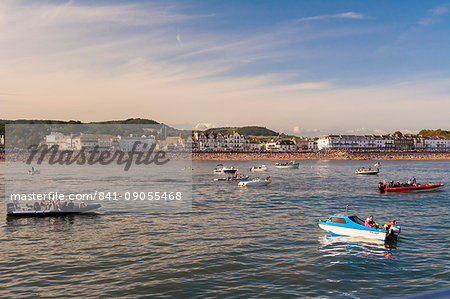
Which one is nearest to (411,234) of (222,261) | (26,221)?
(222,261)

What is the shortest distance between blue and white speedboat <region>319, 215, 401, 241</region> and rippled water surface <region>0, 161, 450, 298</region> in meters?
0.69

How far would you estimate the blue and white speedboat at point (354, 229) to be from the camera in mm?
30297

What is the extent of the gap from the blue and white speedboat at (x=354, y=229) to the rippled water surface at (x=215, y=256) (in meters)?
0.69

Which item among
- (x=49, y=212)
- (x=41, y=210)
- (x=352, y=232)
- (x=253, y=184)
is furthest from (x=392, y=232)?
(x=253, y=184)

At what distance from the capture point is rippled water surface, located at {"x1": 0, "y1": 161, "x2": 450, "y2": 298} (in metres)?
21.0

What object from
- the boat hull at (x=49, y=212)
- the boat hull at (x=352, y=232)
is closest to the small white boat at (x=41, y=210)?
the boat hull at (x=49, y=212)

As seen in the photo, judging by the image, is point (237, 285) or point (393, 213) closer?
point (237, 285)

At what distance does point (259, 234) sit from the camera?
108ft

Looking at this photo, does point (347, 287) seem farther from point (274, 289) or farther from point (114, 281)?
point (114, 281)

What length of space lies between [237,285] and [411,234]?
63.6 ft

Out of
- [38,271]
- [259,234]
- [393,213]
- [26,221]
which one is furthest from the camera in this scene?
[393,213]

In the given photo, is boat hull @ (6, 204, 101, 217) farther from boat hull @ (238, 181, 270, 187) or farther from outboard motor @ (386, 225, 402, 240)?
boat hull @ (238, 181, 270, 187)

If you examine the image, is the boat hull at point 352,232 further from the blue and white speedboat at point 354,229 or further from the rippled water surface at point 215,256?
the rippled water surface at point 215,256

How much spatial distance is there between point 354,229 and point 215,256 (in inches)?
497
